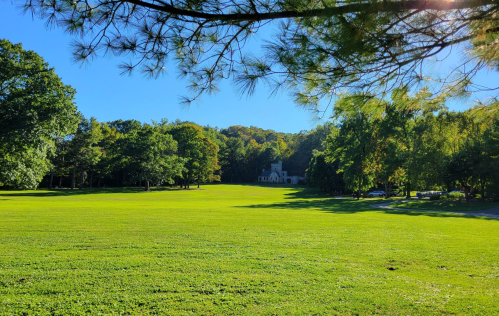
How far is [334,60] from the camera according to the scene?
14.2 ft

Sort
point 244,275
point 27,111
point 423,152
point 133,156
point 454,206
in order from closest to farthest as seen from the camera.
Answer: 1. point 244,275
2. point 27,111
3. point 454,206
4. point 423,152
5. point 133,156

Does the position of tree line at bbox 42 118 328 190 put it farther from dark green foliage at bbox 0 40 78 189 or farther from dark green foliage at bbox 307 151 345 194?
dark green foliage at bbox 0 40 78 189

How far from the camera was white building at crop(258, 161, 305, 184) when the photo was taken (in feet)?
307

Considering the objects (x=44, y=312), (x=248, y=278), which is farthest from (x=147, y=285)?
(x=248, y=278)

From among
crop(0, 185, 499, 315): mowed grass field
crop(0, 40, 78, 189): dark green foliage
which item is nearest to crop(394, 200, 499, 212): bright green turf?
crop(0, 185, 499, 315): mowed grass field

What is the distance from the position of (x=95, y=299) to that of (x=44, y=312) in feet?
1.94

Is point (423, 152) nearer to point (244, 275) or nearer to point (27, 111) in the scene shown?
point (244, 275)

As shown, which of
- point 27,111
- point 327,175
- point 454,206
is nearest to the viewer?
point 27,111

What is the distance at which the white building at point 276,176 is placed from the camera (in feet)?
307

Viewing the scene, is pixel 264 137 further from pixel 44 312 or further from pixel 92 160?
pixel 44 312

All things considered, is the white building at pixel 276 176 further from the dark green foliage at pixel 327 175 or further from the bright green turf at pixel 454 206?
the bright green turf at pixel 454 206

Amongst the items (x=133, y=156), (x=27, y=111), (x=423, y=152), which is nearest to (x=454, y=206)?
(x=423, y=152)

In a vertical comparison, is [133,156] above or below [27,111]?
below

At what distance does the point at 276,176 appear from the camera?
9444 centimetres
